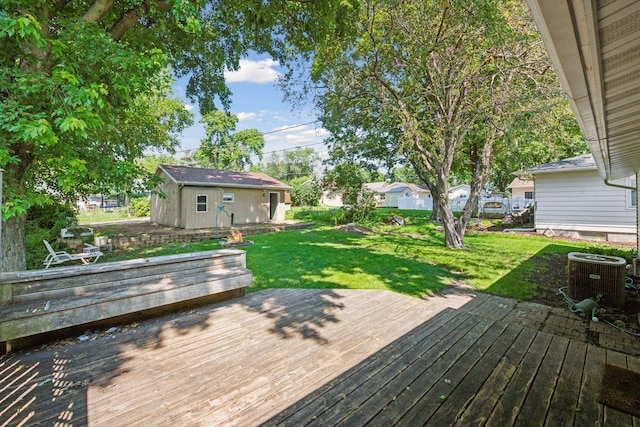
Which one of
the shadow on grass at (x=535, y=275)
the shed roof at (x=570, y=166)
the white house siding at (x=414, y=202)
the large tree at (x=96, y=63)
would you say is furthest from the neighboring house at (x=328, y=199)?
the shadow on grass at (x=535, y=275)

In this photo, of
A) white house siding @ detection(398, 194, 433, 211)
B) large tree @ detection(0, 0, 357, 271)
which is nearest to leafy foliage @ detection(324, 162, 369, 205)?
large tree @ detection(0, 0, 357, 271)

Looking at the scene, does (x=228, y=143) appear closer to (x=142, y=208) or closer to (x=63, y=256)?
(x=142, y=208)

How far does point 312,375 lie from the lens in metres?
2.52

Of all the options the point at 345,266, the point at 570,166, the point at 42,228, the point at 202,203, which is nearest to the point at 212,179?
the point at 202,203

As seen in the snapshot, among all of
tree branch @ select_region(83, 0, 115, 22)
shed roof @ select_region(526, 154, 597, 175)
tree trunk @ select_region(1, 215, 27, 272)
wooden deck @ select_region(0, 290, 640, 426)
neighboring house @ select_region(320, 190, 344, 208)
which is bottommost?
wooden deck @ select_region(0, 290, 640, 426)

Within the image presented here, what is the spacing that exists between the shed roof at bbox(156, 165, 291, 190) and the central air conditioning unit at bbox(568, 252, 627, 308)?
13.4 meters

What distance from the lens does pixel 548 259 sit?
7.54m

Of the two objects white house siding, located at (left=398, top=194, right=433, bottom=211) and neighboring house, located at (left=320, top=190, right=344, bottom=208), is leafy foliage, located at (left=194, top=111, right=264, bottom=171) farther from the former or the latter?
white house siding, located at (left=398, top=194, right=433, bottom=211)

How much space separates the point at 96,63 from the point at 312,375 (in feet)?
18.5

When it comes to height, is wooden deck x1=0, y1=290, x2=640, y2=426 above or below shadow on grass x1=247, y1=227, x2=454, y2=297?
below

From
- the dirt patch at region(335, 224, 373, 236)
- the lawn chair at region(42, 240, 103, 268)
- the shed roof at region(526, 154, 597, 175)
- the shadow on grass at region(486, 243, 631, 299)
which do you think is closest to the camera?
the shadow on grass at region(486, 243, 631, 299)

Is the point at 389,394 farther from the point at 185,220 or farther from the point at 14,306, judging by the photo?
the point at 185,220

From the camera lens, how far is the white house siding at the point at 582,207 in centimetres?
1048

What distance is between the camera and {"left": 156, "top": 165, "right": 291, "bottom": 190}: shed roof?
13.5 meters
